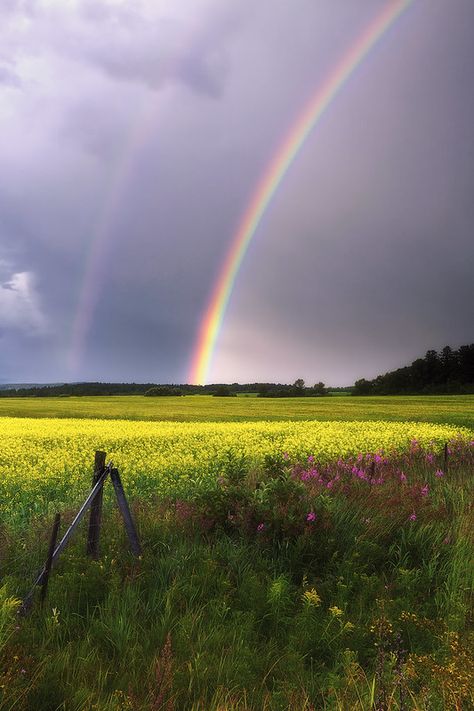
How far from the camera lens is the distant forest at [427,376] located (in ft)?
372

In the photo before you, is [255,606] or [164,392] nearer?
[255,606]

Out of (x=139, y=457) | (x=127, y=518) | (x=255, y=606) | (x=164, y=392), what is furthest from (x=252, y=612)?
(x=164, y=392)

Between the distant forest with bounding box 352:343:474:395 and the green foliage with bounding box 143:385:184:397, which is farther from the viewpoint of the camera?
the distant forest with bounding box 352:343:474:395

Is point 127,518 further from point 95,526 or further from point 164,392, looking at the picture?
point 164,392

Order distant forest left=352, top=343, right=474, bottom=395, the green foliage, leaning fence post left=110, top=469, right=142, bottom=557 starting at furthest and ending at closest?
distant forest left=352, top=343, right=474, bottom=395 → the green foliage → leaning fence post left=110, top=469, right=142, bottom=557

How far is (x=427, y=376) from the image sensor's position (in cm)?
11788

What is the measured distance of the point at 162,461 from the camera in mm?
14344

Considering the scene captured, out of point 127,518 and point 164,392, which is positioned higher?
point 164,392

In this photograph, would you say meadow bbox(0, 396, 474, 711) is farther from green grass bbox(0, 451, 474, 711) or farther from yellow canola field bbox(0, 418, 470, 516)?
yellow canola field bbox(0, 418, 470, 516)

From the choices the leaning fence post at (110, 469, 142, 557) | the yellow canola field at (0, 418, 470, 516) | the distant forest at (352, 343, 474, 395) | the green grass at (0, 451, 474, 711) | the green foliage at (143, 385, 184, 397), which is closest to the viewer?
the green grass at (0, 451, 474, 711)

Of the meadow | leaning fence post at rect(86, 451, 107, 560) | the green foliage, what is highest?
the green foliage

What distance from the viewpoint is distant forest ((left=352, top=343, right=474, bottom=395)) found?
113375 mm

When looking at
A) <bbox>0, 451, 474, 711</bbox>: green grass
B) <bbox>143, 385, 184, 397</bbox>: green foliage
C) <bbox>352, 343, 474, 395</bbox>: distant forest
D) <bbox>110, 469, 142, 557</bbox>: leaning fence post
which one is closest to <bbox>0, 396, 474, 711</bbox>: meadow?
<bbox>0, 451, 474, 711</bbox>: green grass

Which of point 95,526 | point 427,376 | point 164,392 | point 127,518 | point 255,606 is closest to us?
point 255,606
